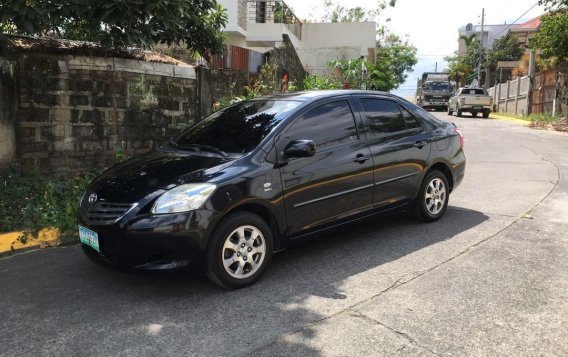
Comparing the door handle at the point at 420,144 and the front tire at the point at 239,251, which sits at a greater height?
the door handle at the point at 420,144

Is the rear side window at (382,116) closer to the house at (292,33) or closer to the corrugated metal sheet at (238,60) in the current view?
the corrugated metal sheet at (238,60)

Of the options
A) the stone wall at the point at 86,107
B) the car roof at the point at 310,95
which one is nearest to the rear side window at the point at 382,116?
the car roof at the point at 310,95

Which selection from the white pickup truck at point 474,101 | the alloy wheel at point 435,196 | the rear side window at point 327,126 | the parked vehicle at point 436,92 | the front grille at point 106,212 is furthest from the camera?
the parked vehicle at point 436,92

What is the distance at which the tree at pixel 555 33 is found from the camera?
1903cm

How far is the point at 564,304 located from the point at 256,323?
2309mm

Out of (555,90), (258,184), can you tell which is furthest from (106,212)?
(555,90)

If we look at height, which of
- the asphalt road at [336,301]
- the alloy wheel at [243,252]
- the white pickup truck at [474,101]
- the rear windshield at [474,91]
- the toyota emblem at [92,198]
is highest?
the rear windshield at [474,91]

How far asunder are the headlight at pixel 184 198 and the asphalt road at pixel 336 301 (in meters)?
0.54

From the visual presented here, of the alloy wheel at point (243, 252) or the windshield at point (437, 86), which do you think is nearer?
the alloy wheel at point (243, 252)

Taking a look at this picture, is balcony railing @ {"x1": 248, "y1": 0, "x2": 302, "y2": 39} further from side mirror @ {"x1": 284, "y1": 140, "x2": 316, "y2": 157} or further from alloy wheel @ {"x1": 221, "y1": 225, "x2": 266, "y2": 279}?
alloy wheel @ {"x1": 221, "y1": 225, "x2": 266, "y2": 279}

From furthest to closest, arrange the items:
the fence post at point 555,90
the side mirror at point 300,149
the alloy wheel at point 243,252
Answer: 1. the fence post at point 555,90
2. the side mirror at point 300,149
3. the alloy wheel at point 243,252

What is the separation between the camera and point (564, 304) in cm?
379

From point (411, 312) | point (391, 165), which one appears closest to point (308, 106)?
point (391, 165)

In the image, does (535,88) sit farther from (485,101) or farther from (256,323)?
(256,323)
